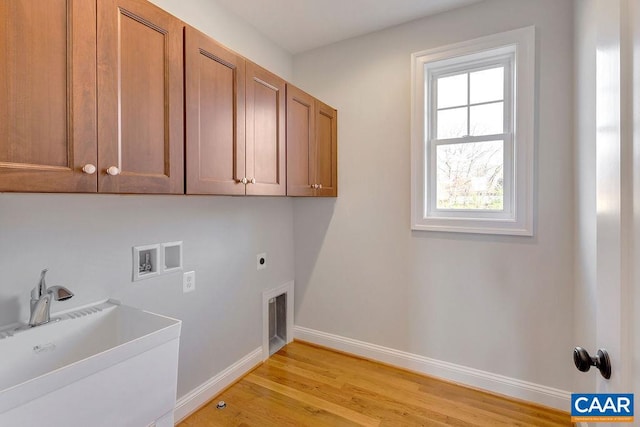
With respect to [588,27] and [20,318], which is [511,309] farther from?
[20,318]

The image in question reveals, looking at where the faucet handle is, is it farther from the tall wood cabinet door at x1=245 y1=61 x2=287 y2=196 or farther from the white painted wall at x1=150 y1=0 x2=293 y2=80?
the white painted wall at x1=150 y1=0 x2=293 y2=80

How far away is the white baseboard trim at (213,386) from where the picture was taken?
182 centimetres

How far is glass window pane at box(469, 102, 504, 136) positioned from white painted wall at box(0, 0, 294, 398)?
1.59 metres

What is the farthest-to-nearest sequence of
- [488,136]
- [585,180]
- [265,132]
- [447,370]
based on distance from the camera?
[447,370], [488,136], [265,132], [585,180]

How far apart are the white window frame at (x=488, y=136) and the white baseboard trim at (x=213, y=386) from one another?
1.60 meters

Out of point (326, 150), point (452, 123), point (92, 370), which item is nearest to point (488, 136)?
point (452, 123)

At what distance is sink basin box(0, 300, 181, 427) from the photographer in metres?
0.83

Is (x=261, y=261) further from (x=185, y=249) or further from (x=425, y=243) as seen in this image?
(x=425, y=243)

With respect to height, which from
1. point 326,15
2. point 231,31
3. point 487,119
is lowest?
point 487,119

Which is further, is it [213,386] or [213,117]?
[213,386]

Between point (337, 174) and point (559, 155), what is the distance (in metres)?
1.50

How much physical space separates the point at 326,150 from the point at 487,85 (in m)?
1.22

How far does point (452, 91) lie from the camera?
224 cm

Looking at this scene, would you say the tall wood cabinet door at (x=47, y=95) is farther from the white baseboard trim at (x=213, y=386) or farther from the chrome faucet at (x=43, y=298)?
the white baseboard trim at (x=213, y=386)
